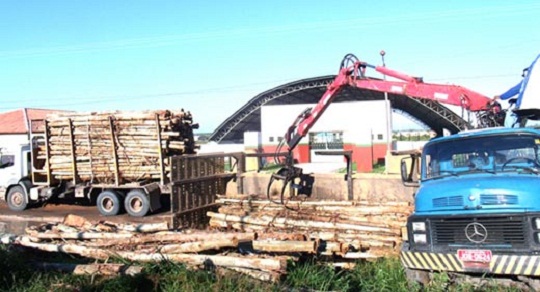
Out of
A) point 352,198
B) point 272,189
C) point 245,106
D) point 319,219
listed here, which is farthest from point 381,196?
point 245,106

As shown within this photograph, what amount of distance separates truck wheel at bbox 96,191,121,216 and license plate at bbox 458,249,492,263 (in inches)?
541

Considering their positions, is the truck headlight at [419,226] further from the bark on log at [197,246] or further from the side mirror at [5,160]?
the side mirror at [5,160]

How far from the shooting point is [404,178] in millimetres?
8539

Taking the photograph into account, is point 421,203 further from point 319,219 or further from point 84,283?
point 84,283

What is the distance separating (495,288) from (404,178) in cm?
244

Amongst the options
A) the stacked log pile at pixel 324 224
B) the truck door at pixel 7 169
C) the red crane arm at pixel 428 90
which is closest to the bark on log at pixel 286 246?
the stacked log pile at pixel 324 224

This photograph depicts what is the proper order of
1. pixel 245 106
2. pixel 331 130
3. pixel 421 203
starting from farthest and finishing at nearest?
1. pixel 245 106
2. pixel 331 130
3. pixel 421 203

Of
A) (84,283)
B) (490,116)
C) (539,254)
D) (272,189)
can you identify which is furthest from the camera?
(272,189)

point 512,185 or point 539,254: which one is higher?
point 512,185

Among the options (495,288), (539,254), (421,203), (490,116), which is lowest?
(495,288)

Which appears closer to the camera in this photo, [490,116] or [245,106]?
[490,116]

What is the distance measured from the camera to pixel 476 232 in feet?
21.9

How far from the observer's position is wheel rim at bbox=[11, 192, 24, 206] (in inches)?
779

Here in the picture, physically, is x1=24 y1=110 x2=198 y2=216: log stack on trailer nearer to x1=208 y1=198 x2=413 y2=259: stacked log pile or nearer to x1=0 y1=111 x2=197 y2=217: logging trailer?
x1=0 y1=111 x2=197 y2=217: logging trailer
